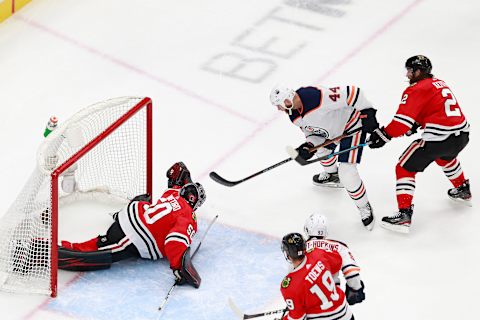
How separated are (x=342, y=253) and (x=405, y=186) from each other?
3.87 ft

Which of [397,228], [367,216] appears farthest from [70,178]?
[397,228]

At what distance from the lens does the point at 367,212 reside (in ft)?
20.1

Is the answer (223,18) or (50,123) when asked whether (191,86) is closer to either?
(223,18)

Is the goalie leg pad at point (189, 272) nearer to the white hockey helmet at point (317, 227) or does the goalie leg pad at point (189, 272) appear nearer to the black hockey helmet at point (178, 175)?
the black hockey helmet at point (178, 175)

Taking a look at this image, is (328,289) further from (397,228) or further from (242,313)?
(397,228)

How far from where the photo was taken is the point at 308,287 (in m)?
4.81

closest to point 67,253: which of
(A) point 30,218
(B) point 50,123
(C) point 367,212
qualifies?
(A) point 30,218

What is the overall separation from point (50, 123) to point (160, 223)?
2.54 feet

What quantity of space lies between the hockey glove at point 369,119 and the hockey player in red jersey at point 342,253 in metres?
1.04

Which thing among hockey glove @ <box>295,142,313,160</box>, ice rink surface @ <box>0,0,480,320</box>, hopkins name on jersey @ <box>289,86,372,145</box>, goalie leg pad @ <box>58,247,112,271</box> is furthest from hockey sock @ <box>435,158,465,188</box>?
goalie leg pad @ <box>58,247,112,271</box>

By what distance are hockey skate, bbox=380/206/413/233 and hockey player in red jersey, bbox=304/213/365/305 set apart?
108 cm

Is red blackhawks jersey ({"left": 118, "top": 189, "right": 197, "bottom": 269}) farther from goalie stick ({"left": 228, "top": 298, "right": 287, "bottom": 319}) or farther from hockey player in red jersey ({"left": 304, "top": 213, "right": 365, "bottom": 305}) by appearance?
hockey player in red jersey ({"left": 304, "top": 213, "right": 365, "bottom": 305})

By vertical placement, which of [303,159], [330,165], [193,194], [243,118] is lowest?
[243,118]

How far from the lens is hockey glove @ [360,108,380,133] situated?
19.7ft
